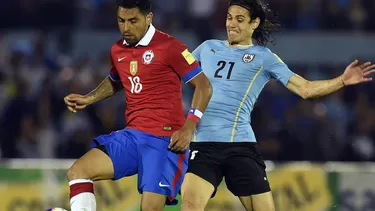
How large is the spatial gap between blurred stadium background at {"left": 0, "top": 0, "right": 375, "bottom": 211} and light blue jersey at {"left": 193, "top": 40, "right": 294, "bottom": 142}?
2.57 meters

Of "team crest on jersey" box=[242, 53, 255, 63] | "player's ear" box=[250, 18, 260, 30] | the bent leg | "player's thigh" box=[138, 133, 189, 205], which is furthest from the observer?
"player's ear" box=[250, 18, 260, 30]

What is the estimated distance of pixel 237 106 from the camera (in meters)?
7.61

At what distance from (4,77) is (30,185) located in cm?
374

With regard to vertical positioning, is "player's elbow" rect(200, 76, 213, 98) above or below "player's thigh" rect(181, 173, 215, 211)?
above

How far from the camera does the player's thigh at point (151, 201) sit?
6.89m

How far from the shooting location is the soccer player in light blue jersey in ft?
24.6

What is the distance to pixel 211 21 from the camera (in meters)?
15.2

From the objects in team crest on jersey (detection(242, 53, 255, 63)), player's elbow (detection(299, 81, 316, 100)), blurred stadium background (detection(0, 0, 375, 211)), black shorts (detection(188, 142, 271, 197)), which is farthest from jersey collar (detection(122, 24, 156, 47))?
blurred stadium background (detection(0, 0, 375, 211))

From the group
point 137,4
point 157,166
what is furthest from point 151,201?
point 137,4

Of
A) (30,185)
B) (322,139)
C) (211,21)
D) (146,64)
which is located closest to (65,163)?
(30,185)

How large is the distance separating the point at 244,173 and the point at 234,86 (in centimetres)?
67

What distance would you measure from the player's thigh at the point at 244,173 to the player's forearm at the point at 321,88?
636 millimetres

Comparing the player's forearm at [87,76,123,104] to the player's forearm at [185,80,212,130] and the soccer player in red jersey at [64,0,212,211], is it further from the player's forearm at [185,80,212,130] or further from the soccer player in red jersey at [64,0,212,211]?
the player's forearm at [185,80,212,130]

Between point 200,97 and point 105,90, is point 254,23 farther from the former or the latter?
point 105,90
